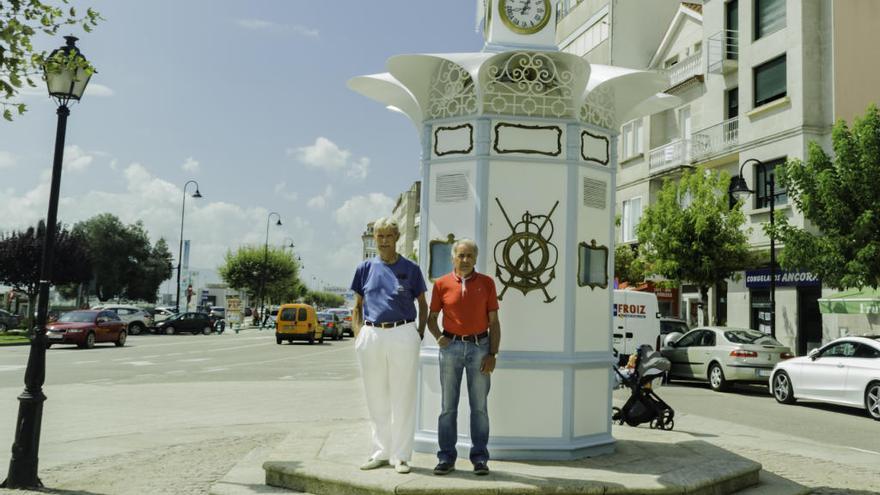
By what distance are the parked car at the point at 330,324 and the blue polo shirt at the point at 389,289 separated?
1381 inches

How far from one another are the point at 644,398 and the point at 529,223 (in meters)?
4.41

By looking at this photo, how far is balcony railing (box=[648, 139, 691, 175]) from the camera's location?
103 feet

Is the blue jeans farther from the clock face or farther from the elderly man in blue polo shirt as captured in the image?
the clock face

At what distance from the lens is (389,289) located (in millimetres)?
6410

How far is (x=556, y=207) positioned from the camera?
297 inches

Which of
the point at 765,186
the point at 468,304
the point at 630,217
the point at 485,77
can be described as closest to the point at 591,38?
the point at 630,217

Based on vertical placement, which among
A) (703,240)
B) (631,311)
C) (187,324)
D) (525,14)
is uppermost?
(525,14)

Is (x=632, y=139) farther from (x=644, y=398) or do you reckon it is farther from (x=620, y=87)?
(x=620, y=87)

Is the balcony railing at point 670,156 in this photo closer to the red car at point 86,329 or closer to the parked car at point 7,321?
the red car at point 86,329

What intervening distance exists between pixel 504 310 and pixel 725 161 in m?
23.9

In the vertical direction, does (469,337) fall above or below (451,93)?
below

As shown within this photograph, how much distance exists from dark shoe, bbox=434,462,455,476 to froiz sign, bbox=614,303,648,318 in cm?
1551

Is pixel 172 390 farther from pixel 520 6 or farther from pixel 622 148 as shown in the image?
pixel 622 148

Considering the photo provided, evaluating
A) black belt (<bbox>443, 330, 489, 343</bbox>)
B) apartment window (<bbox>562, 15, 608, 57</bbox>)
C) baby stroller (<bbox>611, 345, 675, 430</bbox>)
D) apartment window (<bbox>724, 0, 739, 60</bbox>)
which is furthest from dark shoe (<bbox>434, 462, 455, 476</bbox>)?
apartment window (<bbox>562, 15, 608, 57</bbox>)
